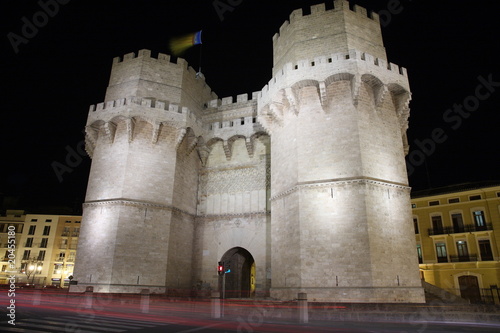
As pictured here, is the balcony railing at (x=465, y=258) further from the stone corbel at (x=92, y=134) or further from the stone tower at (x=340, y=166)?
the stone corbel at (x=92, y=134)

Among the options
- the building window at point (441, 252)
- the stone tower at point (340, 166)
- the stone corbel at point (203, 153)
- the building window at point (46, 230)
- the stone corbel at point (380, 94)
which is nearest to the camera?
the stone tower at point (340, 166)

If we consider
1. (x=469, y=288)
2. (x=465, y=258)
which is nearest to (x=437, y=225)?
(x=465, y=258)

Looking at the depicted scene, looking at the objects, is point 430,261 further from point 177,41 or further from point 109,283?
point 177,41

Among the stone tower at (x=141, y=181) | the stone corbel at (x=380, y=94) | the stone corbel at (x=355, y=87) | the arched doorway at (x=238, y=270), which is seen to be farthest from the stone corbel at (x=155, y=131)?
the stone corbel at (x=380, y=94)

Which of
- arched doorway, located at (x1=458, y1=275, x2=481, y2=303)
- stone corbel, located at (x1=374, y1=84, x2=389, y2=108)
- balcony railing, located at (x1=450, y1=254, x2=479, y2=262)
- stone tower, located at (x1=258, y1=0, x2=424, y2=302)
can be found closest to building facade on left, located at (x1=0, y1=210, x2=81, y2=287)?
stone tower, located at (x1=258, y1=0, x2=424, y2=302)

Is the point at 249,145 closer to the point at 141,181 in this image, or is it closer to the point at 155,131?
the point at 155,131

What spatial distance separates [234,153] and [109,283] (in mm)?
9726

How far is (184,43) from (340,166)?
45.8 ft

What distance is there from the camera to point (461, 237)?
2256 cm

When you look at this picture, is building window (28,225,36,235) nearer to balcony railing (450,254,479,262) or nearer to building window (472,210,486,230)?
balcony railing (450,254,479,262)

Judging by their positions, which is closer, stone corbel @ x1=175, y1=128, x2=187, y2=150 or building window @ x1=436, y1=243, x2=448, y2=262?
stone corbel @ x1=175, y1=128, x2=187, y2=150

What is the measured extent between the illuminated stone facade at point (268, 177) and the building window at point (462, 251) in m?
9.25

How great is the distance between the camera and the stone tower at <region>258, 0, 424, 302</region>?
12430mm

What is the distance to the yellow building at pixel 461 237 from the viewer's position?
21.0 metres
